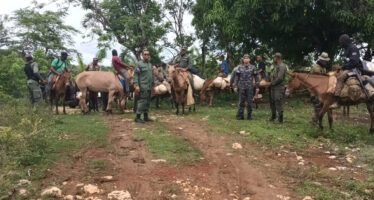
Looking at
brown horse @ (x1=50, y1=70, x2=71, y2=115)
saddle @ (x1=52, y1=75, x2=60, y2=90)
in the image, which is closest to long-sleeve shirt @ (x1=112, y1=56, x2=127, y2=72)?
brown horse @ (x1=50, y1=70, x2=71, y2=115)

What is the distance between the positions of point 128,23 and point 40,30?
36.3 ft

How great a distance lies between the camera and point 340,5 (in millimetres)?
13328

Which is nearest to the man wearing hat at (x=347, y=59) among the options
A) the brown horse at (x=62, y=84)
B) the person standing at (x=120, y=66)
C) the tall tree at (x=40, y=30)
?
the person standing at (x=120, y=66)

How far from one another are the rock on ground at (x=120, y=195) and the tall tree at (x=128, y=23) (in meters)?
14.1

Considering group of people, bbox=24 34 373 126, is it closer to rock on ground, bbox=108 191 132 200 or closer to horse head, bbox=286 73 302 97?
horse head, bbox=286 73 302 97

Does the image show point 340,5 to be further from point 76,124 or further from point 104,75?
point 76,124

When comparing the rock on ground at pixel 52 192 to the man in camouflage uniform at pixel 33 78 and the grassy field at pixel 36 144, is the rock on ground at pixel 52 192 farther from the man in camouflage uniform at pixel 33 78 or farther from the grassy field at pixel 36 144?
the man in camouflage uniform at pixel 33 78

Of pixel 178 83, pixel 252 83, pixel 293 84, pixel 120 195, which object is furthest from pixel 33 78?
pixel 293 84

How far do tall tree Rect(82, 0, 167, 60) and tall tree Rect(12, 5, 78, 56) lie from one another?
279 inches

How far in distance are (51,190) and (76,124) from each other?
5.25 m

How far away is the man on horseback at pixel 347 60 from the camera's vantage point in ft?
26.0

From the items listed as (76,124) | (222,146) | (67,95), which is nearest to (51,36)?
(67,95)

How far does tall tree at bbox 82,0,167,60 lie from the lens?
18.2m

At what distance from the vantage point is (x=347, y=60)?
319 inches
